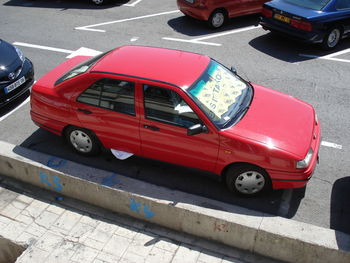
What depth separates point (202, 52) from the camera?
395 inches

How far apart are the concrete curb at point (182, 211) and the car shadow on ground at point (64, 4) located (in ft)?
28.2

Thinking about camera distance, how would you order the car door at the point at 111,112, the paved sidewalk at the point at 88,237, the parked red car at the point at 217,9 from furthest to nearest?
the parked red car at the point at 217,9, the car door at the point at 111,112, the paved sidewalk at the point at 88,237

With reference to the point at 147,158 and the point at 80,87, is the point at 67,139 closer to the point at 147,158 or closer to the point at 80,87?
the point at 80,87

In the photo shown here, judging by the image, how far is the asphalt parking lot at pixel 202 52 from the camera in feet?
18.4

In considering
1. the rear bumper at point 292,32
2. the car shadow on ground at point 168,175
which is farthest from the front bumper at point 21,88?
the rear bumper at point 292,32

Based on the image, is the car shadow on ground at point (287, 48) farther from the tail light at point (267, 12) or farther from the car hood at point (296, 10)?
the car hood at point (296, 10)

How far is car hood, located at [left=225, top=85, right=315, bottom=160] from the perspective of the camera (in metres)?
5.10

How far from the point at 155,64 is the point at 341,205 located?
3.23m

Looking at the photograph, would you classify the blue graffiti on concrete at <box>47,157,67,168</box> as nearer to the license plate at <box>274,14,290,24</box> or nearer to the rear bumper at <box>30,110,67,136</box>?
the rear bumper at <box>30,110,67,136</box>

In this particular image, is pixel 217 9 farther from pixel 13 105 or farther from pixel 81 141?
pixel 81 141

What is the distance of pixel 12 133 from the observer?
23.2ft

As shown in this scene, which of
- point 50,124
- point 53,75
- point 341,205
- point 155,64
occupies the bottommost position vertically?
point 341,205

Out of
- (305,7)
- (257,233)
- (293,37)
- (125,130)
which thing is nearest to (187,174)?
(125,130)

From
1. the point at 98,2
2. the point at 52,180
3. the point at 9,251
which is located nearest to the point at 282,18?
the point at 98,2
